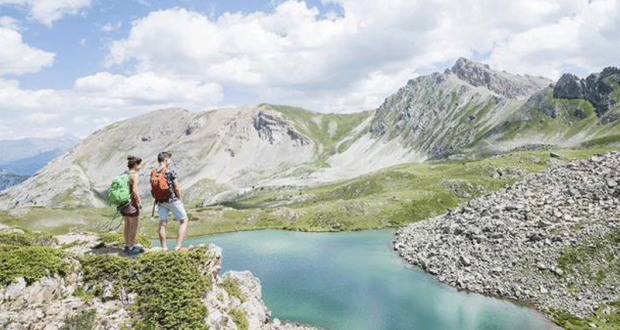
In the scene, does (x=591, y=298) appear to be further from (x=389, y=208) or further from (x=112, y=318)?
(x=389, y=208)

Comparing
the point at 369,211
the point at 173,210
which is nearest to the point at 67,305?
the point at 173,210

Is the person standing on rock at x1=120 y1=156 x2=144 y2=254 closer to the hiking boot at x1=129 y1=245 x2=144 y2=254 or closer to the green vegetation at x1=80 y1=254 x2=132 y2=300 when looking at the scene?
the hiking boot at x1=129 y1=245 x2=144 y2=254

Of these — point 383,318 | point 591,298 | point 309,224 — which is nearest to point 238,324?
point 383,318

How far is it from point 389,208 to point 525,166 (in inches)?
2587

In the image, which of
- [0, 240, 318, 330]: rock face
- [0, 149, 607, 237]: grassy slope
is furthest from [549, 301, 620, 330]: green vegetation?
[0, 149, 607, 237]: grassy slope

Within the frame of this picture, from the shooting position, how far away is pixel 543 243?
66.3 metres

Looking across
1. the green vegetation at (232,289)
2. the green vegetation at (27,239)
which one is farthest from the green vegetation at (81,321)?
the green vegetation at (232,289)

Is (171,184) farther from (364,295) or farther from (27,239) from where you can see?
(364,295)

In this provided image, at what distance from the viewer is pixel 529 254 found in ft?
216

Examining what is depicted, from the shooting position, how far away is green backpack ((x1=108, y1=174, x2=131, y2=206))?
24.2 m

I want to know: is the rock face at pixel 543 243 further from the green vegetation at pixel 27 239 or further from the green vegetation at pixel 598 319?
the green vegetation at pixel 27 239

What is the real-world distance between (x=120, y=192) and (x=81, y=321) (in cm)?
730

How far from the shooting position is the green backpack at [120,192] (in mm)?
24250

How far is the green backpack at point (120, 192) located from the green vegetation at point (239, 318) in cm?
1253
